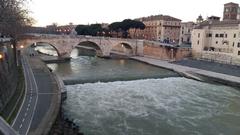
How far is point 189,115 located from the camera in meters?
17.9

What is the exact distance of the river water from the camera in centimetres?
1545

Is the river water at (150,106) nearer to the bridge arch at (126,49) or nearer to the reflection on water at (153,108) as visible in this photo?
the reflection on water at (153,108)

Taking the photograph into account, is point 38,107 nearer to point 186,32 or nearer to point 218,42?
point 218,42

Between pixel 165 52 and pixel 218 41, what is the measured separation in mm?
9848

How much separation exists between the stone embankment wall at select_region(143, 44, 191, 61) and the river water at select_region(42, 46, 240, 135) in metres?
17.0

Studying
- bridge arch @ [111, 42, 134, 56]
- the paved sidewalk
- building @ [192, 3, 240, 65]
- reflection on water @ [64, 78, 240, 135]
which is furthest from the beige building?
bridge arch @ [111, 42, 134, 56]

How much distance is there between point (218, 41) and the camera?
42.6 metres

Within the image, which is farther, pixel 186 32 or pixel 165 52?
pixel 186 32

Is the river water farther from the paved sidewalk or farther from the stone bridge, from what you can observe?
the stone bridge

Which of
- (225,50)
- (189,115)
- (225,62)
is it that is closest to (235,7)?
(225,50)

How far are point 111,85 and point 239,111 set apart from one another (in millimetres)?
11963

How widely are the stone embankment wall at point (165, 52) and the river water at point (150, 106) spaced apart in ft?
55.6

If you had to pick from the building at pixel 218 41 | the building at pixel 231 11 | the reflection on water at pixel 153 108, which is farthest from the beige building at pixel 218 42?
the building at pixel 231 11

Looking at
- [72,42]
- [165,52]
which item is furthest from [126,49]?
[72,42]
